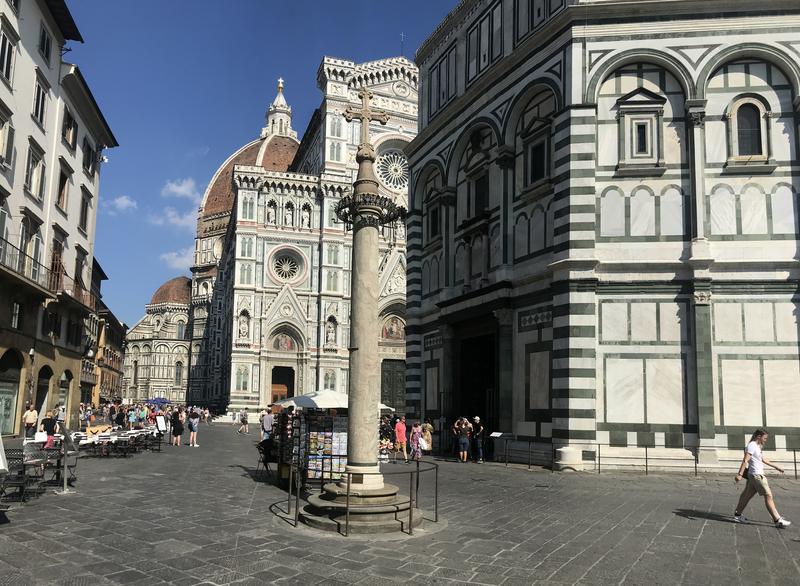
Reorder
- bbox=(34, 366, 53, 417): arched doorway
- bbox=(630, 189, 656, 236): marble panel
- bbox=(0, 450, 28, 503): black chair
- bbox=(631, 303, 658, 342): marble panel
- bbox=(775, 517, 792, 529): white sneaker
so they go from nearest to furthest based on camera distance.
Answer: bbox=(775, 517, 792, 529): white sneaker, bbox=(0, 450, 28, 503): black chair, bbox=(631, 303, 658, 342): marble panel, bbox=(630, 189, 656, 236): marble panel, bbox=(34, 366, 53, 417): arched doorway

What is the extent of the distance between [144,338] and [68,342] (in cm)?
7723

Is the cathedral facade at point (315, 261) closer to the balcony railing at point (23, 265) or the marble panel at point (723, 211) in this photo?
the balcony railing at point (23, 265)

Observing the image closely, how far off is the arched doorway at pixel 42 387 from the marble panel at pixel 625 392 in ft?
75.2

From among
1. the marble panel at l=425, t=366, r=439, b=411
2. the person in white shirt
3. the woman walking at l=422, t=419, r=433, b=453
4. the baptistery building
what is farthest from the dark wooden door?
the person in white shirt

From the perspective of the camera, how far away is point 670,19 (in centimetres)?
1828

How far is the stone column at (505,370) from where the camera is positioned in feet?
64.5

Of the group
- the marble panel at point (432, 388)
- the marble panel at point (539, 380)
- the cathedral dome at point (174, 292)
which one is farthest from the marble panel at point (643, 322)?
the cathedral dome at point (174, 292)

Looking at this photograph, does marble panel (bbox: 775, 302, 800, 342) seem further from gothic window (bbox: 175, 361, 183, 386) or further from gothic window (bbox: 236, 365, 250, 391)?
gothic window (bbox: 175, 361, 183, 386)

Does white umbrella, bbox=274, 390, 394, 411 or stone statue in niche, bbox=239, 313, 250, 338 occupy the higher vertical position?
stone statue in niche, bbox=239, 313, 250, 338

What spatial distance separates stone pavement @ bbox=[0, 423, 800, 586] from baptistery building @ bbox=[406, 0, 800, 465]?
11.6 feet

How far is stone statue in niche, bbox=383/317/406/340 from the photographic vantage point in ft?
193

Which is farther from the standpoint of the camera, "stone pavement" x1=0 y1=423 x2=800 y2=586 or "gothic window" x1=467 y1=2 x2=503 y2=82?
"gothic window" x1=467 y1=2 x2=503 y2=82

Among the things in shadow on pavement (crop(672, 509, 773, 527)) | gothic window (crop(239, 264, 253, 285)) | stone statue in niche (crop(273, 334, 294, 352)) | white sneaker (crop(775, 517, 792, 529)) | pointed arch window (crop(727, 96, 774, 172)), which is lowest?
shadow on pavement (crop(672, 509, 773, 527))

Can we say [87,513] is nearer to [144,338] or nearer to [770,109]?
[770,109]
